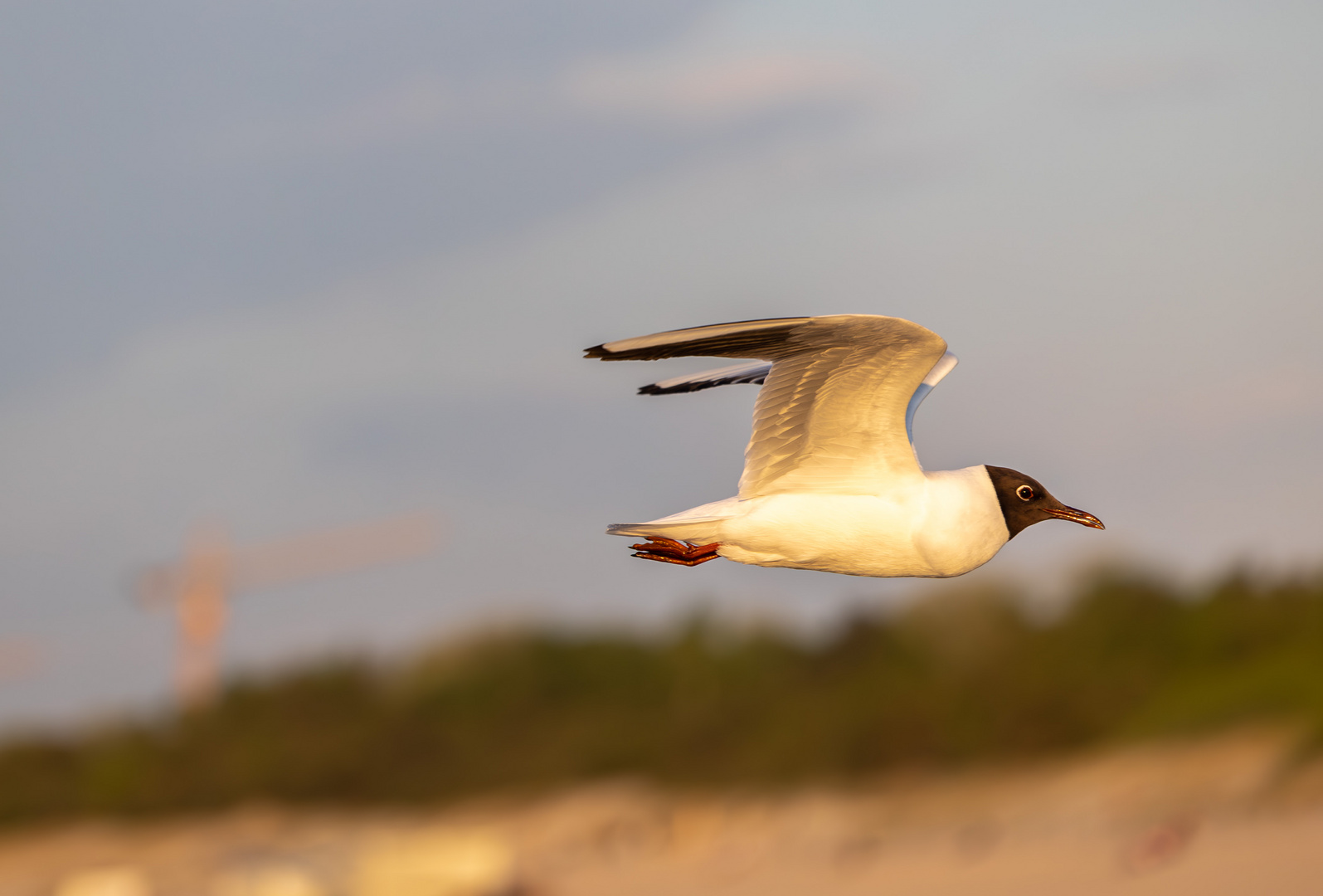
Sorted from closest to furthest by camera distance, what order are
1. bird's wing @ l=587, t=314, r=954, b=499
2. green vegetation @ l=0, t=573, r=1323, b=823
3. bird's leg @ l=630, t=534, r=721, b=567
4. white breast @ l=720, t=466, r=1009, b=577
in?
bird's wing @ l=587, t=314, r=954, b=499 < white breast @ l=720, t=466, r=1009, b=577 < bird's leg @ l=630, t=534, r=721, b=567 < green vegetation @ l=0, t=573, r=1323, b=823

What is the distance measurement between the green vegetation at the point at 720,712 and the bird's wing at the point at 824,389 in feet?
56.9

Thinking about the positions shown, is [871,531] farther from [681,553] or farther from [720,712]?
[720,712]

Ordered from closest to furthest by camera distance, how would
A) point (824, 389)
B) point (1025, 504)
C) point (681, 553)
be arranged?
point (824, 389), point (681, 553), point (1025, 504)

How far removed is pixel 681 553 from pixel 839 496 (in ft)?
2.37

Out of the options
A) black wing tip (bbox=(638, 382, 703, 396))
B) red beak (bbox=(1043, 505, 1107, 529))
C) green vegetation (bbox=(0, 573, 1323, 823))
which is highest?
black wing tip (bbox=(638, 382, 703, 396))

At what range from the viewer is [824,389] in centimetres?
581

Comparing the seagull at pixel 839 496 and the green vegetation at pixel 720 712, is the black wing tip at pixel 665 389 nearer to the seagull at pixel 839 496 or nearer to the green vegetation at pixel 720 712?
the seagull at pixel 839 496

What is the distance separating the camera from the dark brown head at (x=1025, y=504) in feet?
21.0

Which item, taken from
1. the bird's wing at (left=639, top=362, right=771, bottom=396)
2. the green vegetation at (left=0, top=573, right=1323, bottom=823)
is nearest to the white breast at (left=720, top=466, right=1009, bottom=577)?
the bird's wing at (left=639, top=362, right=771, bottom=396)

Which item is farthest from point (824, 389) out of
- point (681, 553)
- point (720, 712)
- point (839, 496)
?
point (720, 712)

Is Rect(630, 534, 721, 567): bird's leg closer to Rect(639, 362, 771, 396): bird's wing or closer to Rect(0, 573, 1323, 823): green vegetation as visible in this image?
Rect(639, 362, 771, 396): bird's wing

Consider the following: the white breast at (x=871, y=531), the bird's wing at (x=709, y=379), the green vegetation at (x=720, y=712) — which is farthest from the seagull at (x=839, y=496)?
the green vegetation at (x=720, y=712)

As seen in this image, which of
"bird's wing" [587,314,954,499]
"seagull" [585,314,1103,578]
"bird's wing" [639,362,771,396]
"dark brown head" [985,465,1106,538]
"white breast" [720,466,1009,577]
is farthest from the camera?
"bird's wing" [639,362,771,396]

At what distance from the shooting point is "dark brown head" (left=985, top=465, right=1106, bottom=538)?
640cm
